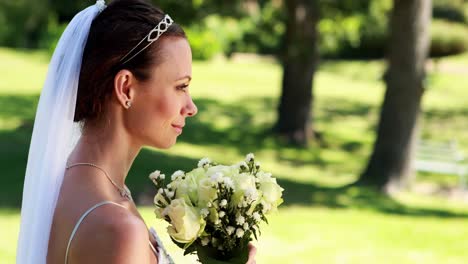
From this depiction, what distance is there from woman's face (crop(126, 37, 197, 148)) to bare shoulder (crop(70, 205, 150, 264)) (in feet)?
0.92

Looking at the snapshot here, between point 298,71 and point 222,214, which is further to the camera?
point 298,71

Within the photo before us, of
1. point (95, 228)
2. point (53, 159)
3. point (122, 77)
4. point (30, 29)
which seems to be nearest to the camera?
point (95, 228)

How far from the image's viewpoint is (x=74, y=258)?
231cm

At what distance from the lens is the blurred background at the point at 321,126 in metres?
11.3

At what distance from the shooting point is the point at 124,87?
7.96 feet

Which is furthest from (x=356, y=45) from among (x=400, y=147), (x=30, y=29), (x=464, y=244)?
(x=464, y=244)

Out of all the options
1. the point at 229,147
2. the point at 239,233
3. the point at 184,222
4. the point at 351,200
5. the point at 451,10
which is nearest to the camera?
the point at 184,222

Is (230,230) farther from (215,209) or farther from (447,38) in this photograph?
(447,38)

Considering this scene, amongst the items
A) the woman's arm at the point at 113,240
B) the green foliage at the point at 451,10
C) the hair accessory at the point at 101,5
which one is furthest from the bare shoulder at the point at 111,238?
the green foliage at the point at 451,10

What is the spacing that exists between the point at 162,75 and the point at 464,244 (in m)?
9.33

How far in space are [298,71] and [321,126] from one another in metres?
3.83

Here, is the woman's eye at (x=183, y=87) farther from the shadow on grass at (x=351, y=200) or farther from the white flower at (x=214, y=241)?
the shadow on grass at (x=351, y=200)

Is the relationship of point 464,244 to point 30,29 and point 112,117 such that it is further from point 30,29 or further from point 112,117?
point 30,29

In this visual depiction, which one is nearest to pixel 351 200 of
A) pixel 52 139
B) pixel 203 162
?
pixel 203 162
